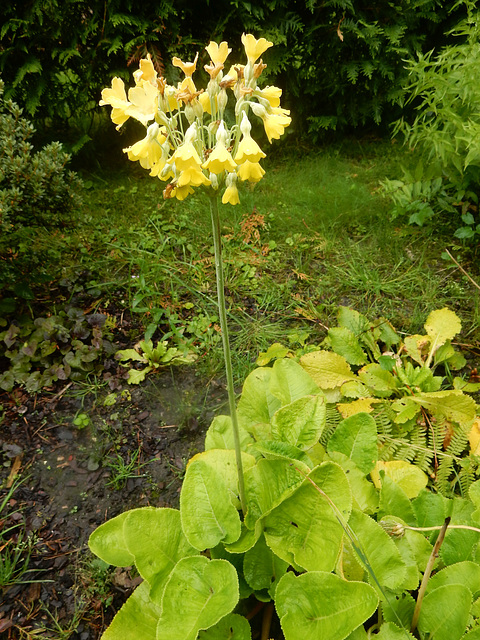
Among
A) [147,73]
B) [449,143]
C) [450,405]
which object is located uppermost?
[147,73]

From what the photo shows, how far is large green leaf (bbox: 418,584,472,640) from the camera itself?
1.14 m

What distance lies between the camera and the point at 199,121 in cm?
96

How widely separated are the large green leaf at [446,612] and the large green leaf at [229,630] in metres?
0.49

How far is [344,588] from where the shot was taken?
43.6 inches

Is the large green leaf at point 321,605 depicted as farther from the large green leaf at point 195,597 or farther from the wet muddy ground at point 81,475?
the wet muddy ground at point 81,475

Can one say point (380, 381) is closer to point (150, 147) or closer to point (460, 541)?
point (460, 541)

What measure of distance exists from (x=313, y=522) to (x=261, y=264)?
2.14m

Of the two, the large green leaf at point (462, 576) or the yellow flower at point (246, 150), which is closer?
the yellow flower at point (246, 150)

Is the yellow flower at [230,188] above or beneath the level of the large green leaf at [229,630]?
above

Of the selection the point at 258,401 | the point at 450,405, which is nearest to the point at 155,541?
the point at 258,401

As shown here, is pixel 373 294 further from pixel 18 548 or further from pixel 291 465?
pixel 18 548

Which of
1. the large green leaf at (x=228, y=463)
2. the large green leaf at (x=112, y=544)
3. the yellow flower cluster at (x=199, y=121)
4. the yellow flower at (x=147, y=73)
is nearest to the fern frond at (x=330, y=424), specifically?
the large green leaf at (x=228, y=463)

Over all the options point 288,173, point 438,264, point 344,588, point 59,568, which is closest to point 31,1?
point 288,173

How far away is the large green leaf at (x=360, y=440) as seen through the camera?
1.58 meters
